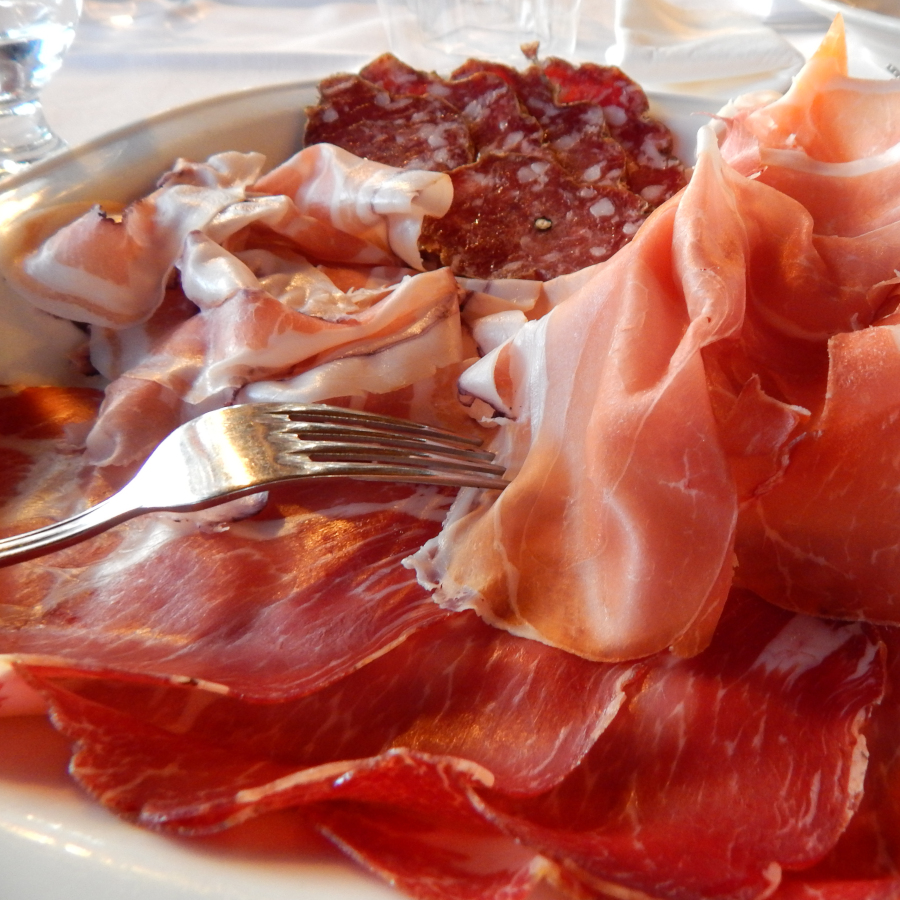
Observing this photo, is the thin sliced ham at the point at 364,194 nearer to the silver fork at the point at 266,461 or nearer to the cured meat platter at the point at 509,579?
the cured meat platter at the point at 509,579

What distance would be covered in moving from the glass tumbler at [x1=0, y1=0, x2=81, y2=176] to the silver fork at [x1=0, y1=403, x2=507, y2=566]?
2.75ft

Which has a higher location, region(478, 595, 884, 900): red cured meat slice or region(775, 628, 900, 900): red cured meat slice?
region(478, 595, 884, 900): red cured meat slice

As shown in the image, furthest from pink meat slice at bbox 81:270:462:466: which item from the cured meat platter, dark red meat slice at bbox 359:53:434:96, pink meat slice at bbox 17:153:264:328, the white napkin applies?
the white napkin

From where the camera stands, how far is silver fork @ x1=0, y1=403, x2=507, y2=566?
647mm

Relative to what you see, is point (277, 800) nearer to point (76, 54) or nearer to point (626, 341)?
point (626, 341)

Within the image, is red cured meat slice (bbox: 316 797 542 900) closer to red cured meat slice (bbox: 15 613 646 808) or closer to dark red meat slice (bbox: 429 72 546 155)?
red cured meat slice (bbox: 15 613 646 808)

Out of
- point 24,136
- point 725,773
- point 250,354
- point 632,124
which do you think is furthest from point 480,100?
point 725,773

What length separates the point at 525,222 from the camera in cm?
106

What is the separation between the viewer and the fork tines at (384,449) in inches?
27.0

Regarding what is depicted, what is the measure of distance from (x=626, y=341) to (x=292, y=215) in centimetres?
55

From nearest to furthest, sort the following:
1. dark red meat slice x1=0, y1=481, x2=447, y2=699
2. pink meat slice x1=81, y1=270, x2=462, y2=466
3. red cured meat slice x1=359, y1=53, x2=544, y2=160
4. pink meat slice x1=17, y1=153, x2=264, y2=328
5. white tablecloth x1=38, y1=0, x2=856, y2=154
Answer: dark red meat slice x1=0, y1=481, x2=447, y2=699
pink meat slice x1=81, y1=270, x2=462, y2=466
pink meat slice x1=17, y1=153, x2=264, y2=328
red cured meat slice x1=359, y1=53, x2=544, y2=160
white tablecloth x1=38, y1=0, x2=856, y2=154

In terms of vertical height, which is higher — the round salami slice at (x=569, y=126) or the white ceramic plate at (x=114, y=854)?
the round salami slice at (x=569, y=126)

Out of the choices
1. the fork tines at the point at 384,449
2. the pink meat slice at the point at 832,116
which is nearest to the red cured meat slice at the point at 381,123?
the pink meat slice at the point at 832,116

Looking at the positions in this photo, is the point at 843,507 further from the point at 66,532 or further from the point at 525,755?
the point at 66,532
